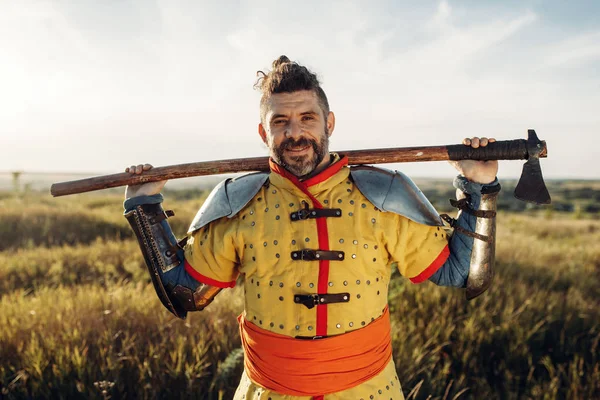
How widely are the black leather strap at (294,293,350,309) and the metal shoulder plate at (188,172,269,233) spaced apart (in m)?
0.56

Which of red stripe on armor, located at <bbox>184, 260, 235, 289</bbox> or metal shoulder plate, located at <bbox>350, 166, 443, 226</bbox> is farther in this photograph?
red stripe on armor, located at <bbox>184, 260, 235, 289</bbox>

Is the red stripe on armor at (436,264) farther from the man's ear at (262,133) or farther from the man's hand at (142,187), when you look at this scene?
the man's hand at (142,187)

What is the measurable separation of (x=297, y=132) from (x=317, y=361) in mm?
1117

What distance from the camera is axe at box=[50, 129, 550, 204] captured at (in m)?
2.35

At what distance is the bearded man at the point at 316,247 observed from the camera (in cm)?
211

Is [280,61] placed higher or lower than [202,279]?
higher

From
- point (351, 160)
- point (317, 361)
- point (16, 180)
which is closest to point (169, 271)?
point (317, 361)

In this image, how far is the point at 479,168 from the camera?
234cm

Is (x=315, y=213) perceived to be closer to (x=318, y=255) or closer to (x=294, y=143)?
(x=318, y=255)

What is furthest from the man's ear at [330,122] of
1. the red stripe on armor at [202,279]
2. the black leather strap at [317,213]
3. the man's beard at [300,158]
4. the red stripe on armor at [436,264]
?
the red stripe on armor at [202,279]

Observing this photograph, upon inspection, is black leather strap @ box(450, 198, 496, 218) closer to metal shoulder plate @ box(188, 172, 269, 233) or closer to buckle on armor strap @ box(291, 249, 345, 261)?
buckle on armor strap @ box(291, 249, 345, 261)

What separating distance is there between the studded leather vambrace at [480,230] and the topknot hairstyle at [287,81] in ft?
2.99

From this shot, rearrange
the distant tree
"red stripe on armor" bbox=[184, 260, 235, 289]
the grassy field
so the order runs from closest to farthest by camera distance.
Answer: "red stripe on armor" bbox=[184, 260, 235, 289]
the grassy field
the distant tree

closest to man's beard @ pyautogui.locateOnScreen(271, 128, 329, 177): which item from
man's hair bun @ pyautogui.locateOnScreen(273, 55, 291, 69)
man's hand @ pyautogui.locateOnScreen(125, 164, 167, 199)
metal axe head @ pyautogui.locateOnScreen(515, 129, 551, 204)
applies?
man's hair bun @ pyautogui.locateOnScreen(273, 55, 291, 69)
